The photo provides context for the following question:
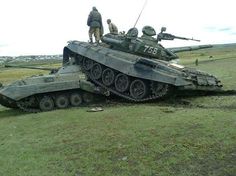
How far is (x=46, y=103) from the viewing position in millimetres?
21516

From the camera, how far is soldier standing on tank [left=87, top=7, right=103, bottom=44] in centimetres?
2602

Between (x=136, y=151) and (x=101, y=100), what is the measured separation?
11407 mm

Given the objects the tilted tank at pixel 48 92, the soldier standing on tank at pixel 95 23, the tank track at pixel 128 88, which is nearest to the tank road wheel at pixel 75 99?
the tilted tank at pixel 48 92

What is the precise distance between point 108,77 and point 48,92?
3183 mm

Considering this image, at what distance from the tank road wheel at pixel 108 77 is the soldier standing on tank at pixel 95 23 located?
10.6 feet

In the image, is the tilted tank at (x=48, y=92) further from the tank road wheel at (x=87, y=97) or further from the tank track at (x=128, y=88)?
the tank track at (x=128, y=88)

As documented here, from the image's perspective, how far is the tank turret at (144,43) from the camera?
22.8 meters

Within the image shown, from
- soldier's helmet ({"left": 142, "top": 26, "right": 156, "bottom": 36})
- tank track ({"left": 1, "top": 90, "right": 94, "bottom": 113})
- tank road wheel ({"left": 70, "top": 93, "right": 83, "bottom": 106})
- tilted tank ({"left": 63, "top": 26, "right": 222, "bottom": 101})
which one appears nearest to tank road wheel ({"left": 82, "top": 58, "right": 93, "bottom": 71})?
tilted tank ({"left": 63, "top": 26, "right": 222, "bottom": 101})

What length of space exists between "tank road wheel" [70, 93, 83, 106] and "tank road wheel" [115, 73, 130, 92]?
179cm

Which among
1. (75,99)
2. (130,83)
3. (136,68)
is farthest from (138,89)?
(75,99)

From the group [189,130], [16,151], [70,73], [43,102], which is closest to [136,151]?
[189,130]

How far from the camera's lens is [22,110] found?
71.9 ft

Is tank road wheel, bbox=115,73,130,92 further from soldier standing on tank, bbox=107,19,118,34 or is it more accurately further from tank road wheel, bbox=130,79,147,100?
soldier standing on tank, bbox=107,19,118,34

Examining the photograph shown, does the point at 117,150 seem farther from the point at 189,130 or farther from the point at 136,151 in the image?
the point at 189,130
